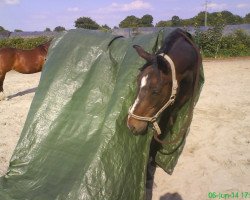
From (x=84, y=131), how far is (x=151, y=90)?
104 centimetres

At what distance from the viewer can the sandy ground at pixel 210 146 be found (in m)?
3.29

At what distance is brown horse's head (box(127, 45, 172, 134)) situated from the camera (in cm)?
240

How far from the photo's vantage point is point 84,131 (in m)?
3.17

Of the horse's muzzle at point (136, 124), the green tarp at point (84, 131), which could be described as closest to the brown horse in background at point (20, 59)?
the green tarp at point (84, 131)

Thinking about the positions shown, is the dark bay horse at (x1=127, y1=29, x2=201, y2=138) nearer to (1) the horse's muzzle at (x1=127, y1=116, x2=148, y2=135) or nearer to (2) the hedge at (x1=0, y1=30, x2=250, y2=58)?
(1) the horse's muzzle at (x1=127, y1=116, x2=148, y2=135)

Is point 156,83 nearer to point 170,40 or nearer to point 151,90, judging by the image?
point 151,90

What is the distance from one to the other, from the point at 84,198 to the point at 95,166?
11.3 inches

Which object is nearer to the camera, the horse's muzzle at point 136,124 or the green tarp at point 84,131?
the horse's muzzle at point 136,124

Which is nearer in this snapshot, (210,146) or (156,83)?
(156,83)

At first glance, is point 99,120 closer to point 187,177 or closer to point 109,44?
point 109,44

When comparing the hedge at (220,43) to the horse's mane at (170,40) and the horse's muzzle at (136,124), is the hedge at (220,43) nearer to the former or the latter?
the horse's mane at (170,40)

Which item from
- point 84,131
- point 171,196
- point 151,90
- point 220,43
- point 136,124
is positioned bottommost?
point 171,196

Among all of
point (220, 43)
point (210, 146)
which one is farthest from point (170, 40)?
point (220, 43)

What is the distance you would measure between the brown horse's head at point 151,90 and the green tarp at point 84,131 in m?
0.34
